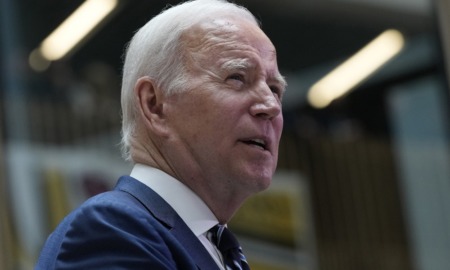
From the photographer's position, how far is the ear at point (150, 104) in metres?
1.49

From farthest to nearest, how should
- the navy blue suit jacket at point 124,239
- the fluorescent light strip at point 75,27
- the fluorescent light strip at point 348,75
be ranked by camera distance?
the fluorescent light strip at point 348,75 < the fluorescent light strip at point 75,27 < the navy blue suit jacket at point 124,239

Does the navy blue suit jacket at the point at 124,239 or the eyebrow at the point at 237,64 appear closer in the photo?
the navy blue suit jacket at the point at 124,239

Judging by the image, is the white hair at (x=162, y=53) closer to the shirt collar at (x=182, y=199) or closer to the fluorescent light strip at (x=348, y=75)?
the shirt collar at (x=182, y=199)

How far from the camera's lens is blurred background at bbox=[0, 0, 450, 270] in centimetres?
375

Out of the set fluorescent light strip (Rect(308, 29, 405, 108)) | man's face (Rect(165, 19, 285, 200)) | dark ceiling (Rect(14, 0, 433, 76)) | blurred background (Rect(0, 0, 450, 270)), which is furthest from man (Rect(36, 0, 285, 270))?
fluorescent light strip (Rect(308, 29, 405, 108))

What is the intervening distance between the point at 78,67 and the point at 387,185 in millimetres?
1538

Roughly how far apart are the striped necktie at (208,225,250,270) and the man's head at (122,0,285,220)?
32 millimetres

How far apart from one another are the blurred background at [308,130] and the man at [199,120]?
2.12 meters

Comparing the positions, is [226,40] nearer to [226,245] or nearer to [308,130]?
[226,245]

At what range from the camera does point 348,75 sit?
445 cm

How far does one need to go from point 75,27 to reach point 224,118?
2362 millimetres

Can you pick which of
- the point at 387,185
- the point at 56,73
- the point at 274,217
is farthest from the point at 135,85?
the point at 387,185

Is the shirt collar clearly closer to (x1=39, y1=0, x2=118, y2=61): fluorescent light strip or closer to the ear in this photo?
the ear

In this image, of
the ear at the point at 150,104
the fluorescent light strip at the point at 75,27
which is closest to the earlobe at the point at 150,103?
the ear at the point at 150,104
